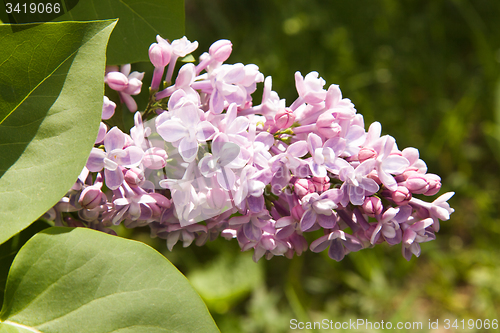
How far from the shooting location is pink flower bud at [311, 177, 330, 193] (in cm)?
49

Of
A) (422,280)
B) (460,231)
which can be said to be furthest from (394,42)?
(422,280)

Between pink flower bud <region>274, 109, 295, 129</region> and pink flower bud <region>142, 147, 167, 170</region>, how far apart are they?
0.51 feet

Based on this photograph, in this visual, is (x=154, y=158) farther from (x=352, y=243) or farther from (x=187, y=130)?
(x=352, y=243)

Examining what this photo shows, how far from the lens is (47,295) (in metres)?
0.47

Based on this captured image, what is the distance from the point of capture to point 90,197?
19.2 inches

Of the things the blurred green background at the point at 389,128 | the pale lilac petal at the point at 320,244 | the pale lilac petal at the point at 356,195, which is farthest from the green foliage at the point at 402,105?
the pale lilac petal at the point at 356,195

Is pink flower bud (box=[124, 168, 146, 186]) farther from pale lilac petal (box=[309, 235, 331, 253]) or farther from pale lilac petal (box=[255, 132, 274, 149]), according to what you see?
pale lilac petal (box=[309, 235, 331, 253])

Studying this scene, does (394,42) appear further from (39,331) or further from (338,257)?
(39,331)

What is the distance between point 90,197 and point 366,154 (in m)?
0.36

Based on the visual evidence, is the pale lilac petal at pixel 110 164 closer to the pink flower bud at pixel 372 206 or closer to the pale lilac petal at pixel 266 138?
the pale lilac petal at pixel 266 138

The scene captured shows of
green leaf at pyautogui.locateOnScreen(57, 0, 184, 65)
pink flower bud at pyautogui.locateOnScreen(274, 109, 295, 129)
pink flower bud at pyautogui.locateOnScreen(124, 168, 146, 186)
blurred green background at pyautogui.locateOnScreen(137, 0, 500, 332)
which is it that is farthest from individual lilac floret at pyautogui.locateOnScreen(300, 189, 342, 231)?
blurred green background at pyautogui.locateOnScreen(137, 0, 500, 332)

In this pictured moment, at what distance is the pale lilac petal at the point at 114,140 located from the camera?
1.52ft

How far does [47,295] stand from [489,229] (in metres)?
2.00

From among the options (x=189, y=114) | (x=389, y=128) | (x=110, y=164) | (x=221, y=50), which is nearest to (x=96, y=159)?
(x=110, y=164)
